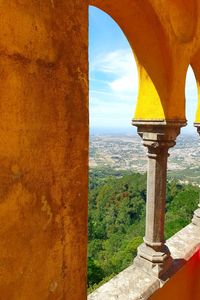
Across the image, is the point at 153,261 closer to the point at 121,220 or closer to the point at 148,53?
the point at 148,53

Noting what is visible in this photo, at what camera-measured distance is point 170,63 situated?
12.9 feet

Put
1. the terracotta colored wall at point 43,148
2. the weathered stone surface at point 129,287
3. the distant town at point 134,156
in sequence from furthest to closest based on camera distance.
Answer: the distant town at point 134,156 → the weathered stone surface at point 129,287 → the terracotta colored wall at point 43,148

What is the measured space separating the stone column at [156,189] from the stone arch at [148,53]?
188mm

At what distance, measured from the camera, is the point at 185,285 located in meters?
4.66

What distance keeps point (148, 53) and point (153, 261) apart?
2.67 meters

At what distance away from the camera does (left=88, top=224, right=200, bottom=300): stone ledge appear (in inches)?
131

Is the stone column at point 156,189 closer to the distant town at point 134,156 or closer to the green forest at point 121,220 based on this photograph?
the green forest at point 121,220

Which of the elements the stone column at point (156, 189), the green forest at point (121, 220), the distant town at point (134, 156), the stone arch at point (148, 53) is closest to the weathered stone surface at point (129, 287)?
the stone column at point (156, 189)

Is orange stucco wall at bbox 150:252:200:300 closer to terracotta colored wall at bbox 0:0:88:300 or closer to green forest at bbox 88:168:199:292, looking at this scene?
terracotta colored wall at bbox 0:0:88:300

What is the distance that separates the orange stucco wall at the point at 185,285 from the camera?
402 cm

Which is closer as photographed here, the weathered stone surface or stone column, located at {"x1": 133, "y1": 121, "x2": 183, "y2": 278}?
the weathered stone surface

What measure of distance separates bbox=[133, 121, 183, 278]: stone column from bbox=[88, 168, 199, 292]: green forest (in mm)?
19267

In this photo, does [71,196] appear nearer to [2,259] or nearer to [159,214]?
[2,259]

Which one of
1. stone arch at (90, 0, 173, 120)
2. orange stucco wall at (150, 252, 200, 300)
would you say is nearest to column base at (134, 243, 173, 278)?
orange stucco wall at (150, 252, 200, 300)
